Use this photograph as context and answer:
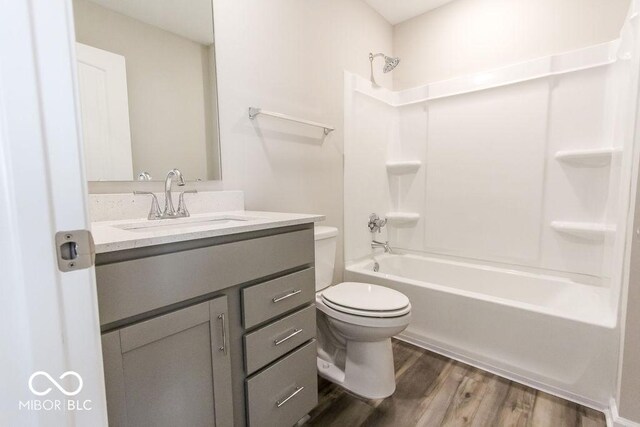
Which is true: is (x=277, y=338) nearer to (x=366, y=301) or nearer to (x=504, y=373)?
(x=366, y=301)

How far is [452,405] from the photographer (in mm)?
1454

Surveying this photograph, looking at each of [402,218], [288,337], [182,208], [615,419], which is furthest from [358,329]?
[402,218]

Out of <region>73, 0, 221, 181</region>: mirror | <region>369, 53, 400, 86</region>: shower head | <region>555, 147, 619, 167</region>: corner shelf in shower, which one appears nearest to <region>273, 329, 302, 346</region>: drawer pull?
<region>73, 0, 221, 181</region>: mirror

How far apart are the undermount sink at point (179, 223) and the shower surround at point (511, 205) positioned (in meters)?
1.14

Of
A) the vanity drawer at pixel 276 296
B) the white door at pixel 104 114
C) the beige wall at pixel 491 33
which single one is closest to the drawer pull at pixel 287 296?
the vanity drawer at pixel 276 296

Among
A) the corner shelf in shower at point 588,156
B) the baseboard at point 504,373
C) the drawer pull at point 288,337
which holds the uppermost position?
the corner shelf in shower at point 588,156

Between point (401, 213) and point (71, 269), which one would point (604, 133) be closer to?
point (401, 213)

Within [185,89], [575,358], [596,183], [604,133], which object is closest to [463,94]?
[604,133]

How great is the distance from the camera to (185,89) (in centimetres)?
138

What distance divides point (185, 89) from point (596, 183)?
2395mm

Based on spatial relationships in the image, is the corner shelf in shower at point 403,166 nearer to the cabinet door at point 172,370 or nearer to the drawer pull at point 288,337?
the drawer pull at point 288,337

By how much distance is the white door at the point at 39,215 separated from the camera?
0.34 m

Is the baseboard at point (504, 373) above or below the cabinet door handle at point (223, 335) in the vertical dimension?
below

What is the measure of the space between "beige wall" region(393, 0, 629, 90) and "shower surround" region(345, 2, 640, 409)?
0.38ft
